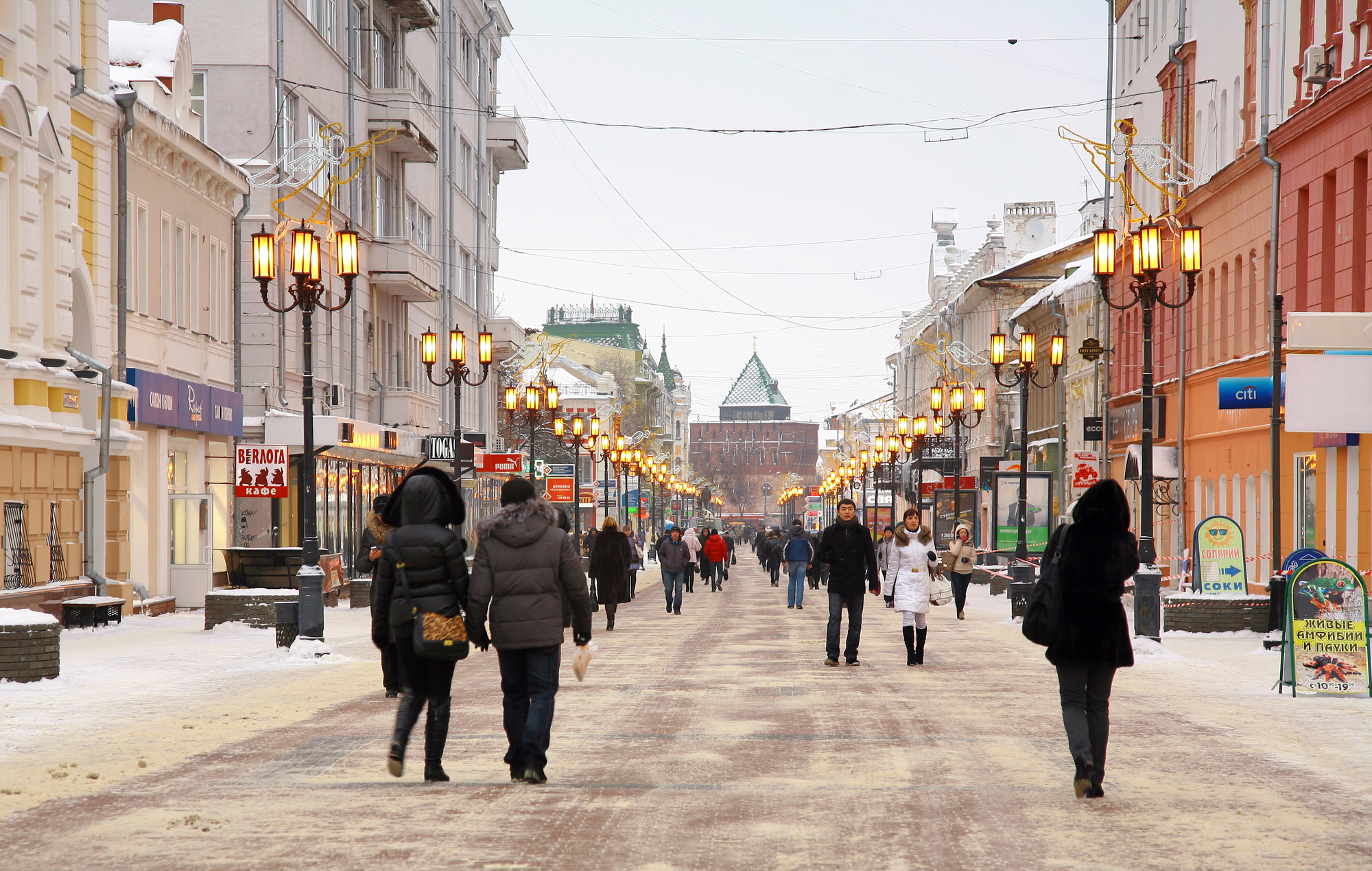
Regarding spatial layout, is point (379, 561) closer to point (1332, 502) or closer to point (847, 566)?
point (847, 566)

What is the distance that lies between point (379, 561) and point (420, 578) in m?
0.97

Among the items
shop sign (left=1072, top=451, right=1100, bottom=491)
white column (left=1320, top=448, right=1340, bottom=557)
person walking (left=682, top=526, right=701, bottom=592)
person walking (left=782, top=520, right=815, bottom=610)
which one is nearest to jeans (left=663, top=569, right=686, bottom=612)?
person walking (left=782, top=520, right=815, bottom=610)

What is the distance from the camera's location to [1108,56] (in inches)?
1720

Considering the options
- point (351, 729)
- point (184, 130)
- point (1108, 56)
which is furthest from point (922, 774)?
point (1108, 56)

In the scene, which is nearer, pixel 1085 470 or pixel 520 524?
pixel 520 524

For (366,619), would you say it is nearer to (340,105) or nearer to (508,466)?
(508,466)

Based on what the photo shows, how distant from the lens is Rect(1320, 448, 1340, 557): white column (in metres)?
25.9

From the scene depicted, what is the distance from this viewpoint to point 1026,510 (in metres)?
37.5

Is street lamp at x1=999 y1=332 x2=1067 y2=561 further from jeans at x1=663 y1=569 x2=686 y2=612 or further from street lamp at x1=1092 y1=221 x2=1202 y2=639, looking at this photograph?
street lamp at x1=1092 y1=221 x2=1202 y2=639

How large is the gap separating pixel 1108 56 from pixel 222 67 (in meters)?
22.8

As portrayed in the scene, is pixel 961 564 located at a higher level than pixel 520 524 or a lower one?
lower

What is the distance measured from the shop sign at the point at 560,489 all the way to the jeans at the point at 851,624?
26.2 metres

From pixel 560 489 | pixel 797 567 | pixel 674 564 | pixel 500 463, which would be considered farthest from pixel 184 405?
pixel 560 489

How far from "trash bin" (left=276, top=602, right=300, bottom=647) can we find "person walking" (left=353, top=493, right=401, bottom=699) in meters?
3.08
